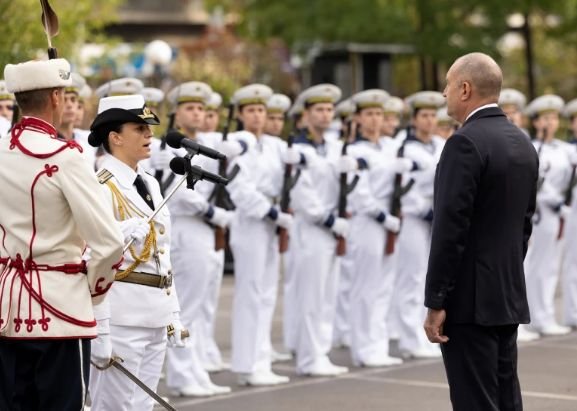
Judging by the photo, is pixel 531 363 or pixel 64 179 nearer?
pixel 64 179

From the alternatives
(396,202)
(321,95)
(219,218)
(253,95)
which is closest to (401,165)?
(396,202)

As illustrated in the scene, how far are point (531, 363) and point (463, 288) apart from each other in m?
5.95

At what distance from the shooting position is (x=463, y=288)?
6.81 m

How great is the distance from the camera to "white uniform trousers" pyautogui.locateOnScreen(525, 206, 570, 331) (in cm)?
1482

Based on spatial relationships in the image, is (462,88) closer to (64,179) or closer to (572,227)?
(64,179)

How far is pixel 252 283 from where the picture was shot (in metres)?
11.9

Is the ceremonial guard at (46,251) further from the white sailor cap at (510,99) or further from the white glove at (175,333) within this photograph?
the white sailor cap at (510,99)

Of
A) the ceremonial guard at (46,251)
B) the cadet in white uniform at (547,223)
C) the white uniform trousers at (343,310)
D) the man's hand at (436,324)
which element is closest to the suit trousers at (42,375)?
the ceremonial guard at (46,251)

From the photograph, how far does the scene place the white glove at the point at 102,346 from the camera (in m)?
6.96

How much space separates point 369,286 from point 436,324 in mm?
6260

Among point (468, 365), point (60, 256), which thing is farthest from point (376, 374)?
point (60, 256)

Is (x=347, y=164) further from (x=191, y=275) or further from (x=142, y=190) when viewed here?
(x=142, y=190)

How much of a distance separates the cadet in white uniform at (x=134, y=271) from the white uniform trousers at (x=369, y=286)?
523cm

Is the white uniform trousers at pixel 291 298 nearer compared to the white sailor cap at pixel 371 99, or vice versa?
the white uniform trousers at pixel 291 298
